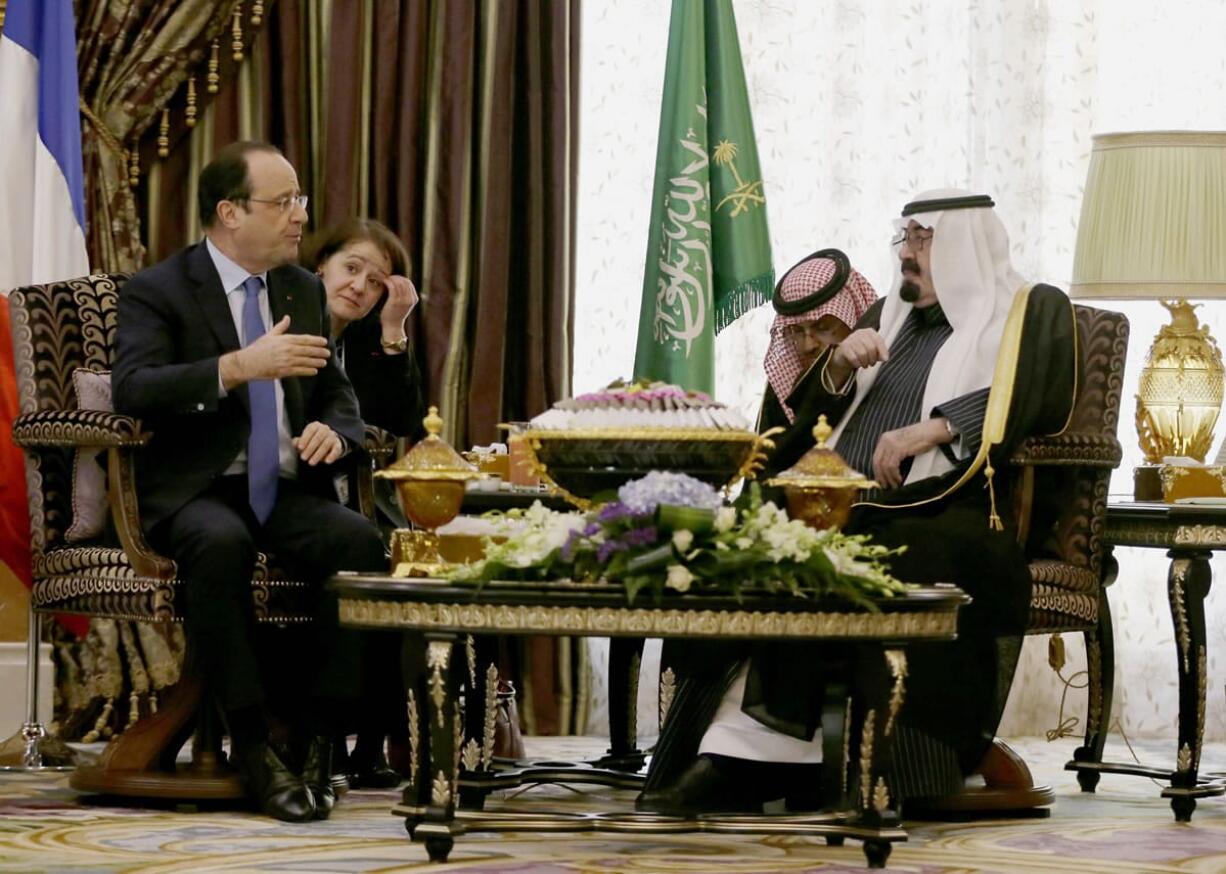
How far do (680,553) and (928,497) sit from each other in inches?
44.7

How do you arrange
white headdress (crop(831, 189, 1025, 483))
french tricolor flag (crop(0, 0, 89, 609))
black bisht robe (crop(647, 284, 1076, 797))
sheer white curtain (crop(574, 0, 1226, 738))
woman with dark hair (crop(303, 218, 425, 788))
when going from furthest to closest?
sheer white curtain (crop(574, 0, 1226, 738)), french tricolor flag (crop(0, 0, 89, 609)), woman with dark hair (crop(303, 218, 425, 788)), white headdress (crop(831, 189, 1025, 483)), black bisht robe (crop(647, 284, 1076, 797))

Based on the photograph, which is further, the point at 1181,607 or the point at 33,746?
the point at 33,746

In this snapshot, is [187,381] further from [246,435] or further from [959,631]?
[959,631]

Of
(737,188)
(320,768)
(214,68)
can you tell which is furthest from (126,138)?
(320,768)

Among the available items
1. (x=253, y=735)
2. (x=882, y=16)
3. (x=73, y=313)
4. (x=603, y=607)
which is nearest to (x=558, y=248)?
(x=882, y=16)

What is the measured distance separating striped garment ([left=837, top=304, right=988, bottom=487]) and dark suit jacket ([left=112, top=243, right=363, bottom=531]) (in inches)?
45.2

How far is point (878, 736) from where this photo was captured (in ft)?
11.5

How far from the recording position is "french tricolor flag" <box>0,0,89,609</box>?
5.29 m

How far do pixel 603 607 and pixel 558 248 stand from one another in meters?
2.70

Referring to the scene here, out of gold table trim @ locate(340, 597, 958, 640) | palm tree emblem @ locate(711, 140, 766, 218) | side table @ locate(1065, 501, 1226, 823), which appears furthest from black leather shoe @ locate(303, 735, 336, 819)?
palm tree emblem @ locate(711, 140, 766, 218)

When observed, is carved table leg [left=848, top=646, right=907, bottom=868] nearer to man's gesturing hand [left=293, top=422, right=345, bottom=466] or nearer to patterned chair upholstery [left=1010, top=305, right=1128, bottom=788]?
patterned chair upholstery [left=1010, top=305, right=1128, bottom=788]

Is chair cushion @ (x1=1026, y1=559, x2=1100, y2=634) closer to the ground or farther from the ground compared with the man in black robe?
closer to the ground

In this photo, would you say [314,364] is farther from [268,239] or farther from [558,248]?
[558,248]

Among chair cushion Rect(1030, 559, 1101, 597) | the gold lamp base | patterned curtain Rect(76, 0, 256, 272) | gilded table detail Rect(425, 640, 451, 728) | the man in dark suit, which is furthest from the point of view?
patterned curtain Rect(76, 0, 256, 272)
